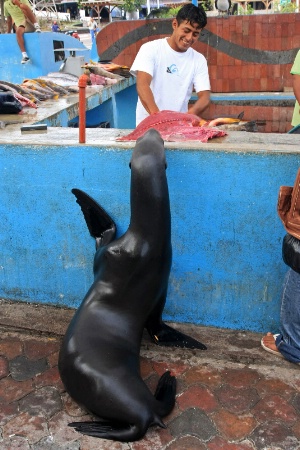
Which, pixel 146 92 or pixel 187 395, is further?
pixel 146 92

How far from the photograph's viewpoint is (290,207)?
8.92 feet

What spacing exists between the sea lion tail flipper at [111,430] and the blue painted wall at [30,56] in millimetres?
10192

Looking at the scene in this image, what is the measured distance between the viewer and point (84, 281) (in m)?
3.65

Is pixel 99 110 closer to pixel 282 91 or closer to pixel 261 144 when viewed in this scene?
pixel 282 91

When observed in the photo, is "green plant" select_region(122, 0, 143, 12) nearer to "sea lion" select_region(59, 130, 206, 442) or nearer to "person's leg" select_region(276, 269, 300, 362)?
"sea lion" select_region(59, 130, 206, 442)

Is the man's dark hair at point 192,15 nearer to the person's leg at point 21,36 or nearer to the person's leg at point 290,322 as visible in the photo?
the person's leg at point 290,322

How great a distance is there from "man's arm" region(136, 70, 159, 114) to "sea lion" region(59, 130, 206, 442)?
117 cm

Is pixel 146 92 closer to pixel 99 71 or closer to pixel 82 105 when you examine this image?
pixel 82 105

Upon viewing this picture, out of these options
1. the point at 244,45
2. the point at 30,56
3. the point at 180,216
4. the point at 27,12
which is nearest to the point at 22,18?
the point at 27,12

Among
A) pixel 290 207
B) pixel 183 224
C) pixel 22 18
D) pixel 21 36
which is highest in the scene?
pixel 22 18

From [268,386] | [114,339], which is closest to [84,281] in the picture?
[114,339]

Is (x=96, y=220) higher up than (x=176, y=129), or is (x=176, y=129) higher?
(x=176, y=129)

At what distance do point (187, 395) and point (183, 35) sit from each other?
301 centimetres

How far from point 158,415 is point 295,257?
119 cm
